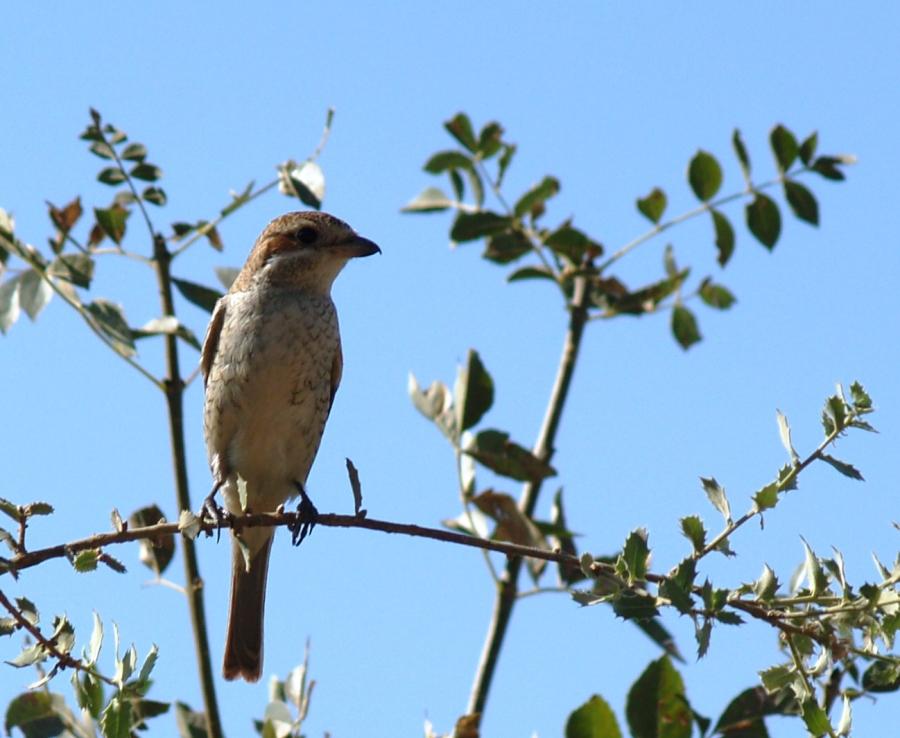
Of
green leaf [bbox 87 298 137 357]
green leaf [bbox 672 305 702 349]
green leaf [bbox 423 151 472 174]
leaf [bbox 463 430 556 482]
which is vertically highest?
green leaf [bbox 423 151 472 174]

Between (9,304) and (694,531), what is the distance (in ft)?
6.45

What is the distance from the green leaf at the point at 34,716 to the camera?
280 cm

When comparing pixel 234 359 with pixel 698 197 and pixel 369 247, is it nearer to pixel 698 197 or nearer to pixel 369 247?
pixel 369 247

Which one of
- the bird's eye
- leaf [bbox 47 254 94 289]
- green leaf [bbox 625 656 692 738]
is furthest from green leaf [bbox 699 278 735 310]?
green leaf [bbox 625 656 692 738]

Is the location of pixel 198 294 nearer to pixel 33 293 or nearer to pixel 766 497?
pixel 33 293

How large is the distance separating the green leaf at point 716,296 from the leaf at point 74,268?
79.1 inches

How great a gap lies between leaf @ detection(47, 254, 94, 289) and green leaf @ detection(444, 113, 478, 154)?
4.25ft

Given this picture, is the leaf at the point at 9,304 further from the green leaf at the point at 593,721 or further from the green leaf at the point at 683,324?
the green leaf at the point at 683,324

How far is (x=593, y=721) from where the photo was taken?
198 centimetres

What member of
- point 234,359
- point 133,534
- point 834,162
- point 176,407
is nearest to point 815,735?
point 133,534

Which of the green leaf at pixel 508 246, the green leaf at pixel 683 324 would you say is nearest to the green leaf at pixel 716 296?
the green leaf at pixel 683 324

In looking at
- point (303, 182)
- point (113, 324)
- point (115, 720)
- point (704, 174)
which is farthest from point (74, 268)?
point (704, 174)

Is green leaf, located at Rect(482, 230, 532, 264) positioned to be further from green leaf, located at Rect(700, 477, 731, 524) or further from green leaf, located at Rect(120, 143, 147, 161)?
green leaf, located at Rect(700, 477, 731, 524)

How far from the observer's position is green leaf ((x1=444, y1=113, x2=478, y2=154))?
4.18 m
